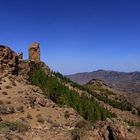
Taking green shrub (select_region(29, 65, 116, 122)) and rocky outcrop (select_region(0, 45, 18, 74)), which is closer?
green shrub (select_region(29, 65, 116, 122))

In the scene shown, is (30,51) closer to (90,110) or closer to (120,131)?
(90,110)

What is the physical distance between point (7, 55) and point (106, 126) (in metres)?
65.6

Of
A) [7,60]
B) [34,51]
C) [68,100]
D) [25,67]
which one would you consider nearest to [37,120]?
[68,100]

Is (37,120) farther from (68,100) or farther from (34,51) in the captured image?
(34,51)

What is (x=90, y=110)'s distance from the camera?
7631 cm

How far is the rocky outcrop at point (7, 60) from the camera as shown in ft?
271

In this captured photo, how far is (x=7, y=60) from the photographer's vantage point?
85062 millimetres

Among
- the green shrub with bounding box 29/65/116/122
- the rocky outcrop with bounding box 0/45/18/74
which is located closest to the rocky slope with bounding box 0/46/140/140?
the rocky outcrop with bounding box 0/45/18/74

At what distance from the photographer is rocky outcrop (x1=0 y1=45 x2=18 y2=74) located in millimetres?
82725

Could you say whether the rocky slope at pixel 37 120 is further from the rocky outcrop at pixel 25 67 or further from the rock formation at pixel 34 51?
the rock formation at pixel 34 51

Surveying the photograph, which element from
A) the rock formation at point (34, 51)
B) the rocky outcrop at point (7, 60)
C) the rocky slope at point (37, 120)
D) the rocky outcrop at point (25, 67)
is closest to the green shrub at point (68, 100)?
the rocky outcrop at point (25, 67)

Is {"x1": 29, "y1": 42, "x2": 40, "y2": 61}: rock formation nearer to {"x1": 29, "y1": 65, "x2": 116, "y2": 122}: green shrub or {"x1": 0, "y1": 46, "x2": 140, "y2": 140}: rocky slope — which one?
{"x1": 29, "y1": 65, "x2": 116, "y2": 122}: green shrub

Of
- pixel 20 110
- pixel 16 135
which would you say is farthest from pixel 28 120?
pixel 16 135

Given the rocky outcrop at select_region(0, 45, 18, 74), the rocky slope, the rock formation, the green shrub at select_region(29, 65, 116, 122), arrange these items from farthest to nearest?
the rock formation < the rocky outcrop at select_region(0, 45, 18, 74) < the green shrub at select_region(29, 65, 116, 122) < the rocky slope
